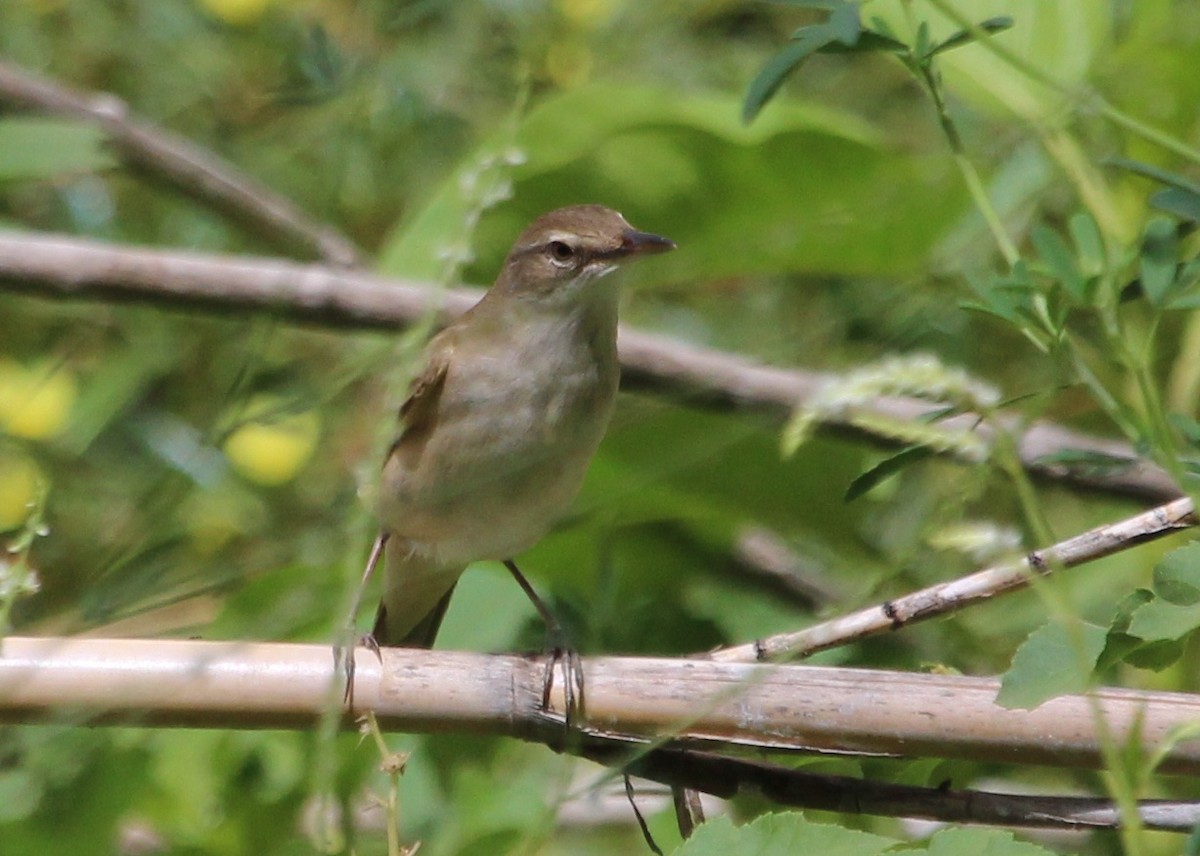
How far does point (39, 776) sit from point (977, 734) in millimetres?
1055

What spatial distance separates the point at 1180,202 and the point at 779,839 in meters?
0.65

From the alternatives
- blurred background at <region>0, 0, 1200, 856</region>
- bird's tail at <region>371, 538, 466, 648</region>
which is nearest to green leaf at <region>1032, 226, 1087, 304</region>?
blurred background at <region>0, 0, 1200, 856</region>

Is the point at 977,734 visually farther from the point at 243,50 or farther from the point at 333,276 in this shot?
the point at 243,50

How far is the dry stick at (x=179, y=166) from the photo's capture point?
3.06 m

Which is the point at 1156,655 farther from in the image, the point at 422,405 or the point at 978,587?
the point at 422,405

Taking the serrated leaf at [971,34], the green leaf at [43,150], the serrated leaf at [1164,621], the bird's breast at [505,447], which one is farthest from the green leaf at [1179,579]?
the green leaf at [43,150]

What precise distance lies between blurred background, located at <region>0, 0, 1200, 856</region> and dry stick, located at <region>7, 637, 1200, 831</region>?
0.06m

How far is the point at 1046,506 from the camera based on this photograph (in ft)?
10.3

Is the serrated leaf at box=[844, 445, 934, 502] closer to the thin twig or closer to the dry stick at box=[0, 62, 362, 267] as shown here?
the thin twig

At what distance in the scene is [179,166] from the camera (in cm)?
313

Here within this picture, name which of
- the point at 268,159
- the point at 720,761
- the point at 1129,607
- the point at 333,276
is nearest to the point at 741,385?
the point at 333,276

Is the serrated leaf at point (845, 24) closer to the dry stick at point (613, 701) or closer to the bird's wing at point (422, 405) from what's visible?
the dry stick at point (613, 701)

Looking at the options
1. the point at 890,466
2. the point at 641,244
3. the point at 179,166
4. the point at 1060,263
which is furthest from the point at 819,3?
the point at 179,166

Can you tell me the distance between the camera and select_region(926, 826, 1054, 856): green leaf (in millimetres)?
1047
